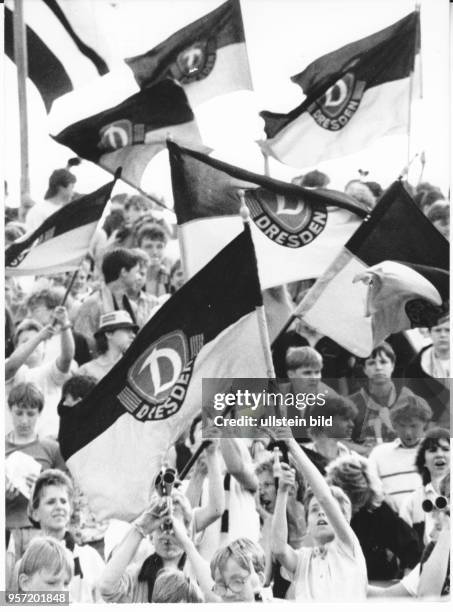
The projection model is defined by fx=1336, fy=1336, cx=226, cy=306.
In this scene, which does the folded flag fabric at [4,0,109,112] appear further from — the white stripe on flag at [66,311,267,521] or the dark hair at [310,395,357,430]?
the dark hair at [310,395,357,430]

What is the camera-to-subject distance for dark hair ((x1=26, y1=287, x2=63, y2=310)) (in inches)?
201

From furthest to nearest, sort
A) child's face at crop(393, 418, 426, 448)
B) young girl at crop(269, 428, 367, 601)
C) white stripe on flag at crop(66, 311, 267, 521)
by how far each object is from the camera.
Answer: child's face at crop(393, 418, 426, 448), young girl at crop(269, 428, 367, 601), white stripe on flag at crop(66, 311, 267, 521)

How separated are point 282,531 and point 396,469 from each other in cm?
49

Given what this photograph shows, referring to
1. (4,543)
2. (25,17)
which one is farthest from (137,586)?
(25,17)

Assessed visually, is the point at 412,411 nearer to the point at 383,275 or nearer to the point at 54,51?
the point at 383,275

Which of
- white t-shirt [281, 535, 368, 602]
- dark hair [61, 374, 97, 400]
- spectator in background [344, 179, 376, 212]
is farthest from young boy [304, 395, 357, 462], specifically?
dark hair [61, 374, 97, 400]

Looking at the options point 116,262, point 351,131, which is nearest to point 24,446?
point 116,262

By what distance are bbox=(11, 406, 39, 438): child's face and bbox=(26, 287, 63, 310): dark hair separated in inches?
15.3

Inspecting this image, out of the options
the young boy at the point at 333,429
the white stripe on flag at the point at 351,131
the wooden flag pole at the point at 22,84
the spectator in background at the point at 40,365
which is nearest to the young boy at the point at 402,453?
the young boy at the point at 333,429

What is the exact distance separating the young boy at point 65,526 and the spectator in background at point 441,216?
5.48ft

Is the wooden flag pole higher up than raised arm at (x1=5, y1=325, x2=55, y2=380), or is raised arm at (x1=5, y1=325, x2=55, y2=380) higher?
the wooden flag pole

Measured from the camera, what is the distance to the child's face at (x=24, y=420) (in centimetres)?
502

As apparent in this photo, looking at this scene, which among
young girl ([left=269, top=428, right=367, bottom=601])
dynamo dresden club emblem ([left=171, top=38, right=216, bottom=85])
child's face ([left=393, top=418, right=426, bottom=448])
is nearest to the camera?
young girl ([left=269, top=428, right=367, bottom=601])

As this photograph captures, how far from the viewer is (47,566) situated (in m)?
4.93
